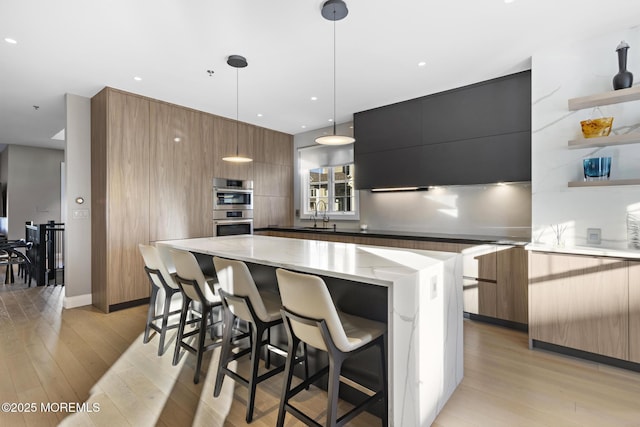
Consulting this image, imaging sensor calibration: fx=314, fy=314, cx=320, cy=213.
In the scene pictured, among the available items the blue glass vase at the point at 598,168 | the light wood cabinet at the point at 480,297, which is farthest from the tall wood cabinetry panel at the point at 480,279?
the blue glass vase at the point at 598,168

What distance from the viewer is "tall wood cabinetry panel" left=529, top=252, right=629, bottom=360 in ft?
7.75

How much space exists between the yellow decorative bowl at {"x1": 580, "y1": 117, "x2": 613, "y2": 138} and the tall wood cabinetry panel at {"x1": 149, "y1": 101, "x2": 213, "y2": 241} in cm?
447

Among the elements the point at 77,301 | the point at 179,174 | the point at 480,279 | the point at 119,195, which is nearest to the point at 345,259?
the point at 480,279

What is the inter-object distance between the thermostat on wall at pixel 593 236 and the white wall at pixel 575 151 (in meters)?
0.03

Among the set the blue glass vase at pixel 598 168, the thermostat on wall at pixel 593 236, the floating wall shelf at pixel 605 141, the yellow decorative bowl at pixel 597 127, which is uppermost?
the yellow decorative bowl at pixel 597 127

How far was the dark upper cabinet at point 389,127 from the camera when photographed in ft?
13.6

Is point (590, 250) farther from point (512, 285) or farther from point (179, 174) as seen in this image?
point (179, 174)

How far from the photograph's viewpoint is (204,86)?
377cm

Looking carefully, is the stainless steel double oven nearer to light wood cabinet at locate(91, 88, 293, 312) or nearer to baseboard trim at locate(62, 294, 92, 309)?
light wood cabinet at locate(91, 88, 293, 312)

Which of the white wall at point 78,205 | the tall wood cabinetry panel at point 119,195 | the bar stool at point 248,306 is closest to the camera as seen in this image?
the bar stool at point 248,306

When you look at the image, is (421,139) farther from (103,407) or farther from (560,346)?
(103,407)

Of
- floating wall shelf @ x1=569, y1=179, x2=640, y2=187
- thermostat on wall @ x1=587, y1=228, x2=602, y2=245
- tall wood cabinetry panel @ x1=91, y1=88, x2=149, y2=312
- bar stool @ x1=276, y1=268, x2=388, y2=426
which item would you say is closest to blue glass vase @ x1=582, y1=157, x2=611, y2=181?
floating wall shelf @ x1=569, y1=179, x2=640, y2=187

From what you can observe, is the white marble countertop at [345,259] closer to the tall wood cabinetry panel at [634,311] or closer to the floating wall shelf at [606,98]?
the tall wood cabinetry panel at [634,311]

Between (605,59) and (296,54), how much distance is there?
271 centimetres
